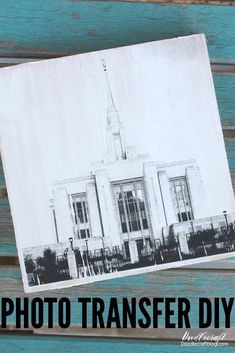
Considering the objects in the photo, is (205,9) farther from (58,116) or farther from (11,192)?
(11,192)

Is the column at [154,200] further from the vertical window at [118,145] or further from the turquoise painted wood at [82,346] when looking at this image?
the turquoise painted wood at [82,346]

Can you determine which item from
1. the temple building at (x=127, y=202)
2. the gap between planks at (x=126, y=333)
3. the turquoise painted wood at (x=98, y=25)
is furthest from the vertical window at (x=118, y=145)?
the gap between planks at (x=126, y=333)

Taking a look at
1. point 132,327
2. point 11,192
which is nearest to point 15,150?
point 11,192

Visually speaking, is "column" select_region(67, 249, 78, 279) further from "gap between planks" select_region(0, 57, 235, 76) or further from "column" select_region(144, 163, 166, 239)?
"gap between planks" select_region(0, 57, 235, 76)

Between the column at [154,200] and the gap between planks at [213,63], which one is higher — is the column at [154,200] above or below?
below
